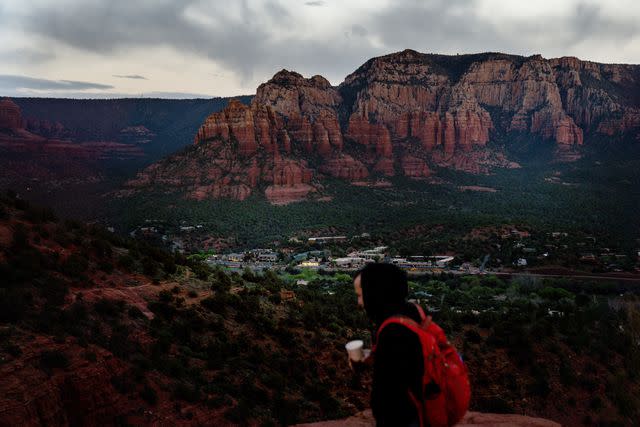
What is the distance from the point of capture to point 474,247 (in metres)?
57.9

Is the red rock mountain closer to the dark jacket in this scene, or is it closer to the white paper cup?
the white paper cup

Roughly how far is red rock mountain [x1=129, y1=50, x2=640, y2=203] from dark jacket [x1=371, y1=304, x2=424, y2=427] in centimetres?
8766

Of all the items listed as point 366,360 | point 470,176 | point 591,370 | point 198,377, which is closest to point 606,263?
point 591,370

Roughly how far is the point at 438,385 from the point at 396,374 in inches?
13.3

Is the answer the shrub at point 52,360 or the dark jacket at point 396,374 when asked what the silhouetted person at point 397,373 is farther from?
the shrub at point 52,360

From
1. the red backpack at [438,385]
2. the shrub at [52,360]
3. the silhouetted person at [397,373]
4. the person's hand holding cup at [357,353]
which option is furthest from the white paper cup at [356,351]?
the shrub at [52,360]

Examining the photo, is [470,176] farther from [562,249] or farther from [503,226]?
[562,249]

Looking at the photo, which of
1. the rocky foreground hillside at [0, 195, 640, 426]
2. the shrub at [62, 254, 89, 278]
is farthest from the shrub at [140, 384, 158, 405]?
the shrub at [62, 254, 89, 278]

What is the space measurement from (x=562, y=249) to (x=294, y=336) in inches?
1808

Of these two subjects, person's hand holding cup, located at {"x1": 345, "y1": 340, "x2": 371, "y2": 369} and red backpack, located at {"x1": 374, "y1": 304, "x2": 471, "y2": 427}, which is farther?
person's hand holding cup, located at {"x1": 345, "y1": 340, "x2": 371, "y2": 369}

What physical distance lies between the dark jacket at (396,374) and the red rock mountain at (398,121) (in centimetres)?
8766

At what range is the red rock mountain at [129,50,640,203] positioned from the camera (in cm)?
9850

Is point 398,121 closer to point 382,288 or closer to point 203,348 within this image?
point 203,348

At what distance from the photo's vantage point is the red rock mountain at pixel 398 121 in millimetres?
98500
